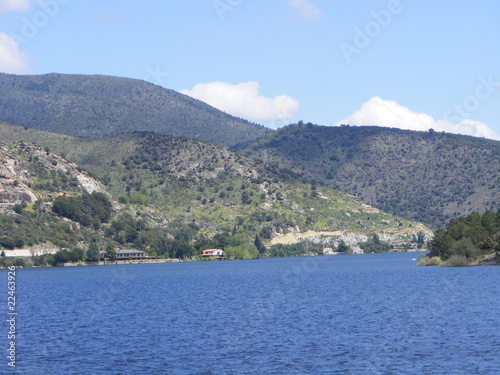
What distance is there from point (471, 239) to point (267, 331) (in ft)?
263

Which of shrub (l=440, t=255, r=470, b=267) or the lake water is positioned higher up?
shrub (l=440, t=255, r=470, b=267)

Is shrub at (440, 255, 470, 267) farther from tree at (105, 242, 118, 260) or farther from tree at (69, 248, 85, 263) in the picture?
tree at (69, 248, 85, 263)

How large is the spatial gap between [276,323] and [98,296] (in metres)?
38.9

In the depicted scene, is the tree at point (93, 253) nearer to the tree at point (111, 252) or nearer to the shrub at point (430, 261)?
the tree at point (111, 252)

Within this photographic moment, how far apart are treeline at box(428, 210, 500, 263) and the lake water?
98.5ft

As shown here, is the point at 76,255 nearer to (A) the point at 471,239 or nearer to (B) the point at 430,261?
(B) the point at 430,261

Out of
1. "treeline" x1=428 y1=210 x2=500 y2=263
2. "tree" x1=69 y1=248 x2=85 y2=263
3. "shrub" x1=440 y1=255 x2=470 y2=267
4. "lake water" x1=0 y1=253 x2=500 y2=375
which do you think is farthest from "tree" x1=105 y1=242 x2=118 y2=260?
"lake water" x1=0 y1=253 x2=500 y2=375

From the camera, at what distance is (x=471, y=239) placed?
12494 centimetres

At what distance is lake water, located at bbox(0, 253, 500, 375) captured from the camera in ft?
136

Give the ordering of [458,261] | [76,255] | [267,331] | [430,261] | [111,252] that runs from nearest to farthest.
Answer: [267,331]
[458,261]
[430,261]
[76,255]
[111,252]

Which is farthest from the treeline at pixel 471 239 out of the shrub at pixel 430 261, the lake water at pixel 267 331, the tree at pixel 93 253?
the tree at pixel 93 253

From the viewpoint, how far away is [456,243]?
12506 centimetres

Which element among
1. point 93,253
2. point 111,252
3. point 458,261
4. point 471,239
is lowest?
point 458,261

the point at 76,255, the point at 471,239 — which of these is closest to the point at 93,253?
the point at 76,255
